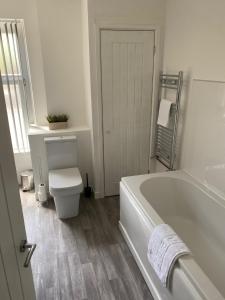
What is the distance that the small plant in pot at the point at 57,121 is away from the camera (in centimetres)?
304

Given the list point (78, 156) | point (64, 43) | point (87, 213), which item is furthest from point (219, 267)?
point (64, 43)

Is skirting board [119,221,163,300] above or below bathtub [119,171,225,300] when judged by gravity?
below

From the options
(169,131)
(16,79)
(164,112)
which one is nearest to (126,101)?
(164,112)

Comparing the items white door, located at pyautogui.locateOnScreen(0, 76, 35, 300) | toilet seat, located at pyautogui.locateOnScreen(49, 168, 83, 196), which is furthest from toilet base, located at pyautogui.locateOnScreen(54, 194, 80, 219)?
white door, located at pyautogui.locateOnScreen(0, 76, 35, 300)

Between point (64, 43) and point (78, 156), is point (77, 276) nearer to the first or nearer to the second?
point (78, 156)

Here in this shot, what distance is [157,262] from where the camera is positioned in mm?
1551

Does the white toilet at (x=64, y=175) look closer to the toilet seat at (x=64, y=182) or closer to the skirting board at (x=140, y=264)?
the toilet seat at (x=64, y=182)

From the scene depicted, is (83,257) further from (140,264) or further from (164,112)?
(164,112)

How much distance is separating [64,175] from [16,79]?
1.47m

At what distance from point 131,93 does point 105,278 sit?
2029mm

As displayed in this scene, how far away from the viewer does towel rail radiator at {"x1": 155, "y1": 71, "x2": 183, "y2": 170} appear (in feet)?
8.13

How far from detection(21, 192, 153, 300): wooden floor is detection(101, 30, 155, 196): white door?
0.62 meters

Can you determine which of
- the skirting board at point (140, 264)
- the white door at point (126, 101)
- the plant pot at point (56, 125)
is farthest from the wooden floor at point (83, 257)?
the plant pot at point (56, 125)

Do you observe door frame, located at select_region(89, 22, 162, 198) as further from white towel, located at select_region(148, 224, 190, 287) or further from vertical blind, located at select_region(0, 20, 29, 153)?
white towel, located at select_region(148, 224, 190, 287)
